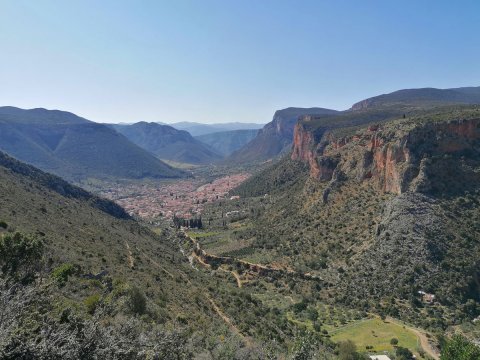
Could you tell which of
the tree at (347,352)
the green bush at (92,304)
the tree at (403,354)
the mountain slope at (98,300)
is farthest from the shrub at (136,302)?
the tree at (403,354)

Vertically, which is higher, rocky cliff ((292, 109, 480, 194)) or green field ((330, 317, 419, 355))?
rocky cliff ((292, 109, 480, 194))

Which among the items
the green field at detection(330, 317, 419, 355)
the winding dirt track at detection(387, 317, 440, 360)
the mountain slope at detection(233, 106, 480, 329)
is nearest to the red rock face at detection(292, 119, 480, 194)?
the mountain slope at detection(233, 106, 480, 329)

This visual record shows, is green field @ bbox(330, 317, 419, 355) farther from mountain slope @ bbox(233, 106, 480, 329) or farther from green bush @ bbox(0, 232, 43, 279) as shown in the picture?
green bush @ bbox(0, 232, 43, 279)

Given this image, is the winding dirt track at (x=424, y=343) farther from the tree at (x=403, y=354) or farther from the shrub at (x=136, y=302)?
the shrub at (x=136, y=302)

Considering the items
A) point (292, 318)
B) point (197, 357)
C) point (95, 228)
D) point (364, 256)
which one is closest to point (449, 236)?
point (364, 256)

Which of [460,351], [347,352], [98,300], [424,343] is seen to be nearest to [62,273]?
[98,300]

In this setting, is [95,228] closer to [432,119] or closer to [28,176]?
[28,176]
